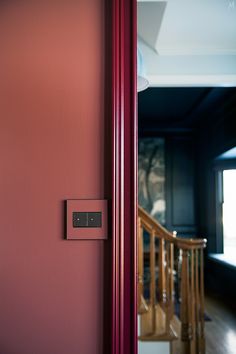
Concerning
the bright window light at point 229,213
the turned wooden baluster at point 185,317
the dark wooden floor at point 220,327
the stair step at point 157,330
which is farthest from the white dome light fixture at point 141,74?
the bright window light at point 229,213

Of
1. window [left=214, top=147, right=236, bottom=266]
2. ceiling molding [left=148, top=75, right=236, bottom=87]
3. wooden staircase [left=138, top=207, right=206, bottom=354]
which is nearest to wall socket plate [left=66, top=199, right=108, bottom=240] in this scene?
wooden staircase [left=138, top=207, right=206, bottom=354]

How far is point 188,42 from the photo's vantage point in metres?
3.27

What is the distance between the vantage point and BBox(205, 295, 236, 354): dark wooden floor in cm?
337

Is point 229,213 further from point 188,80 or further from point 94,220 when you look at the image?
point 94,220

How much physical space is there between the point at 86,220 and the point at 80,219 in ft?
0.07

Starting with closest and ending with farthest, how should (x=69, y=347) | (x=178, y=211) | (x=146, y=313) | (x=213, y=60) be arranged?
1. (x=69, y=347)
2. (x=146, y=313)
3. (x=213, y=60)
4. (x=178, y=211)

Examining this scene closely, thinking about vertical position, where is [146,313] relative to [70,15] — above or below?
below

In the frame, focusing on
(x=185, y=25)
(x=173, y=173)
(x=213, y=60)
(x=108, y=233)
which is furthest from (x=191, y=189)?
(x=108, y=233)

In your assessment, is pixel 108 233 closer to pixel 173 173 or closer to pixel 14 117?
pixel 14 117

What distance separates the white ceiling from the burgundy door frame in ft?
5.35

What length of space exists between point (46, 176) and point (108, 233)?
0.31 metres

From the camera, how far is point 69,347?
1216 millimetres

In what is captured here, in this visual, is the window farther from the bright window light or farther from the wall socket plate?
the wall socket plate

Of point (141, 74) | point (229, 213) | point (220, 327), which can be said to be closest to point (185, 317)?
point (220, 327)
